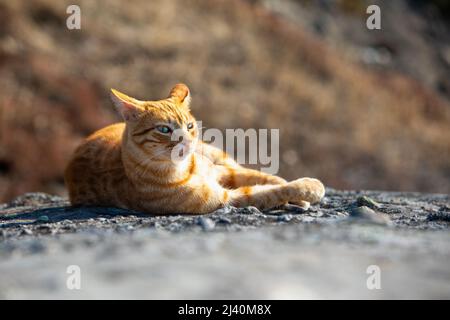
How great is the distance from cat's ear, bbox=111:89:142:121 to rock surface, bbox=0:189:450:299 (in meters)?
1.29

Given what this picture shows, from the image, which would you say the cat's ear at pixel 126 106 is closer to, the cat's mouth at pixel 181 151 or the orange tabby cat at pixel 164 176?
the orange tabby cat at pixel 164 176

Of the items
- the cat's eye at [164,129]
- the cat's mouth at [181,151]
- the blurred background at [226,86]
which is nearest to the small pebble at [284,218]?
the cat's mouth at [181,151]

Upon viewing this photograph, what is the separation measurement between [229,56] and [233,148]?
574 cm

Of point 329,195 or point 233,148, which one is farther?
point 233,148

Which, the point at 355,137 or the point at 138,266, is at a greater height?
the point at 355,137

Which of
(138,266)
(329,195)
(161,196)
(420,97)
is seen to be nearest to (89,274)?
(138,266)

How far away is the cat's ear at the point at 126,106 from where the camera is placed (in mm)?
6469

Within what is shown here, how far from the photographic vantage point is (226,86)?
20391 mm

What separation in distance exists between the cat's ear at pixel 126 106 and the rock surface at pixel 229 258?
4.23ft

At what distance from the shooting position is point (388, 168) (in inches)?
777

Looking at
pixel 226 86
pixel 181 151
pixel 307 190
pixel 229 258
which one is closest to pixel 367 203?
pixel 307 190

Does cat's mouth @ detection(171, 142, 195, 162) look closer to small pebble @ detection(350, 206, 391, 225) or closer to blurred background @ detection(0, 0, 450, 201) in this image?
small pebble @ detection(350, 206, 391, 225)
